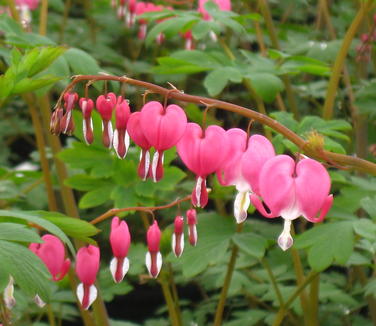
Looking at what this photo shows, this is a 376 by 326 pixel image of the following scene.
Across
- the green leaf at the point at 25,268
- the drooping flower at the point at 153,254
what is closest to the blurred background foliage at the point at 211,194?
the green leaf at the point at 25,268

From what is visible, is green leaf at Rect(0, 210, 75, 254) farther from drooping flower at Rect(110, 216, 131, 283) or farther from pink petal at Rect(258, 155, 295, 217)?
pink petal at Rect(258, 155, 295, 217)

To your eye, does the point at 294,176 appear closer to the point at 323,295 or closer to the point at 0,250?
the point at 0,250

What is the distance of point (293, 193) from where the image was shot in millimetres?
1204

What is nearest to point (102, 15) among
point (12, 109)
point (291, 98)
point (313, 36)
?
point (12, 109)

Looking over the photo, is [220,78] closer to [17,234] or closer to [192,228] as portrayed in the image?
[192,228]

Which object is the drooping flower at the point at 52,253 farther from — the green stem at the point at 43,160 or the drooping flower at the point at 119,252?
the green stem at the point at 43,160

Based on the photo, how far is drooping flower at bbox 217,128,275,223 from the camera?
127 centimetres

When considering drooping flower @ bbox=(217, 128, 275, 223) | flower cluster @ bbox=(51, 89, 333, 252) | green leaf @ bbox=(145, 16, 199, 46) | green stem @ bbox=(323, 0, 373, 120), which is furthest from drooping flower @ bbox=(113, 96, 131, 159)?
green leaf @ bbox=(145, 16, 199, 46)

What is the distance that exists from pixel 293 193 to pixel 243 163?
10 cm

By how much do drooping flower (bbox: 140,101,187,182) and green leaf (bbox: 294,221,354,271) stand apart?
0.57 meters

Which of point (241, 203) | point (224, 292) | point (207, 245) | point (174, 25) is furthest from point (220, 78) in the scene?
point (241, 203)

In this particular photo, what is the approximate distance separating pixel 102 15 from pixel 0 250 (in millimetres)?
2879

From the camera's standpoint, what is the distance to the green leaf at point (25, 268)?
4.22ft

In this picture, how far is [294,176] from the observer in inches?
48.1
